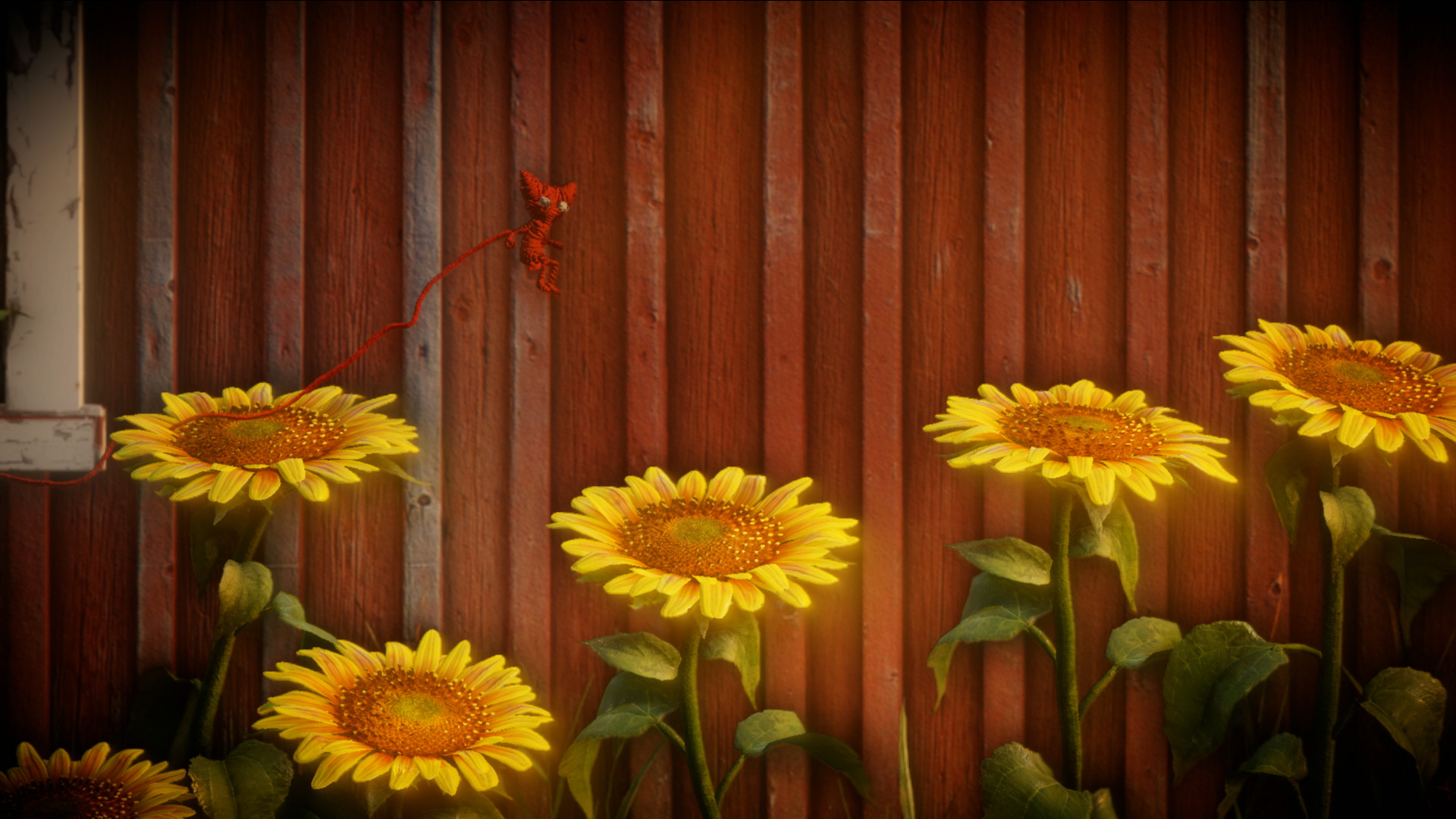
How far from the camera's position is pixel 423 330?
191 centimetres

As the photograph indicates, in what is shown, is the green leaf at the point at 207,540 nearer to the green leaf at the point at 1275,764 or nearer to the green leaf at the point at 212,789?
the green leaf at the point at 212,789

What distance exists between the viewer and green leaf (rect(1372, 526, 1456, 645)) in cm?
170

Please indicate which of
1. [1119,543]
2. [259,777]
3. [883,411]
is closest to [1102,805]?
[1119,543]

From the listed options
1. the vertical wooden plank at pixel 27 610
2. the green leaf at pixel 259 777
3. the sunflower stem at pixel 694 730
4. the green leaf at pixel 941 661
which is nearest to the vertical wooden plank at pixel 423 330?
the green leaf at pixel 259 777

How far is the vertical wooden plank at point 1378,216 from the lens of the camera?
187 centimetres

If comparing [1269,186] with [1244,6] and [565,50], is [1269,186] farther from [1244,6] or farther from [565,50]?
[565,50]

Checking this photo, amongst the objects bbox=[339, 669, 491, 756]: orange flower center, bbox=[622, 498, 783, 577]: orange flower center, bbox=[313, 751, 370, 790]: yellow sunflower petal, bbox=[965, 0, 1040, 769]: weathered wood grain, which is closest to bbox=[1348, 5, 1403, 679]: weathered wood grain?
bbox=[965, 0, 1040, 769]: weathered wood grain

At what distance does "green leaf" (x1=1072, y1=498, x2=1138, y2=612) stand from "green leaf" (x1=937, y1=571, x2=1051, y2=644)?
14cm

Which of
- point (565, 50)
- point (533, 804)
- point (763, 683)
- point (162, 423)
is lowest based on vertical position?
point (533, 804)

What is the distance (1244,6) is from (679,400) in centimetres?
159

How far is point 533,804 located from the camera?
1896 mm

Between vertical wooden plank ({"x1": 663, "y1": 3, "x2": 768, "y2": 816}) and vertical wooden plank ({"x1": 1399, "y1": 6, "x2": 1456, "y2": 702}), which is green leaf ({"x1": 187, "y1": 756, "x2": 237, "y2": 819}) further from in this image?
vertical wooden plank ({"x1": 1399, "y1": 6, "x2": 1456, "y2": 702})

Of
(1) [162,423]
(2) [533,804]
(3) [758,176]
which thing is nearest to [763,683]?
(2) [533,804]

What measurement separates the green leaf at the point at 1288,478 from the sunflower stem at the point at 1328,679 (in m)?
0.04
